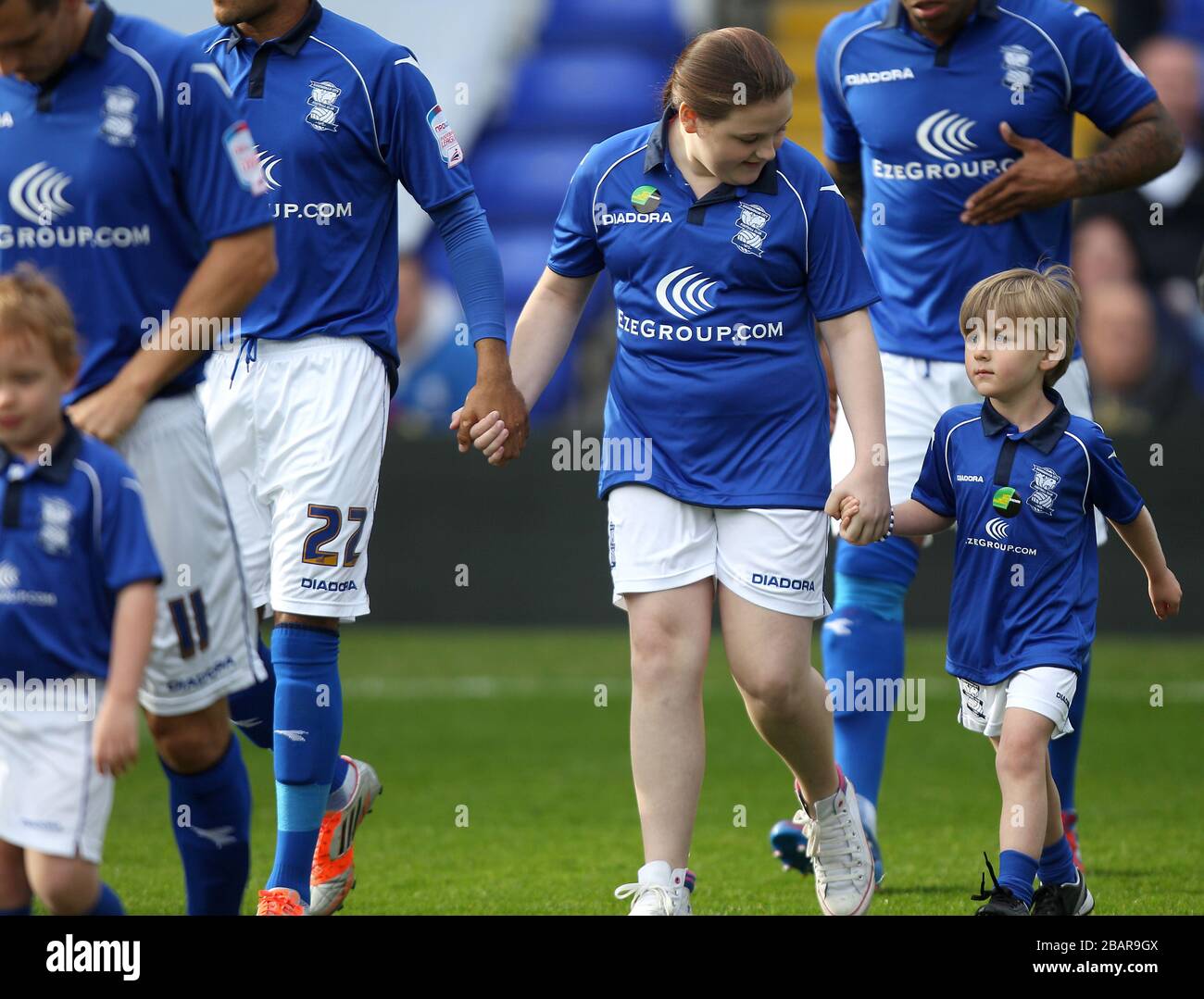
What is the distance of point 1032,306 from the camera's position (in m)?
4.74

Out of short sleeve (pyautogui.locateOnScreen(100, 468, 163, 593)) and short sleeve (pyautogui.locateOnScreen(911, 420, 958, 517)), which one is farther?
short sleeve (pyautogui.locateOnScreen(911, 420, 958, 517))

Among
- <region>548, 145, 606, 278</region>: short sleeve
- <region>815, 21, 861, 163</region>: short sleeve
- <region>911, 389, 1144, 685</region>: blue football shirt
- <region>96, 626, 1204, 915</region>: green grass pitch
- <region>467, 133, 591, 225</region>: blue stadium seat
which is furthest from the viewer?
<region>467, 133, 591, 225</region>: blue stadium seat

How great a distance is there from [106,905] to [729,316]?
204cm

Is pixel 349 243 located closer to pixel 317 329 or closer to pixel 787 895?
pixel 317 329

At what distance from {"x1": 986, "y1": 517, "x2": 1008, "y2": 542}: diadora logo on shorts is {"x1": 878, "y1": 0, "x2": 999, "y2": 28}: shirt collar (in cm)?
182

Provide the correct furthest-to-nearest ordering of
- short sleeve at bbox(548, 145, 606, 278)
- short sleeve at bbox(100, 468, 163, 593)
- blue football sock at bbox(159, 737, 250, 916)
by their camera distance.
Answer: short sleeve at bbox(548, 145, 606, 278), blue football sock at bbox(159, 737, 250, 916), short sleeve at bbox(100, 468, 163, 593)

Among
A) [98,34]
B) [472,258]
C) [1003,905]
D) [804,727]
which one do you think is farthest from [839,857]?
[98,34]

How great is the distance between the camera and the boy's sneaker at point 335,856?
5.10 metres

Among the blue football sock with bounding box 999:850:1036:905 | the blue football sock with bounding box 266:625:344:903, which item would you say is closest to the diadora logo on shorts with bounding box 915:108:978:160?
the blue football sock with bounding box 999:850:1036:905

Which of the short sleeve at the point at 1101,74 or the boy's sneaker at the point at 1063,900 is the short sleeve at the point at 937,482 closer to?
the boy's sneaker at the point at 1063,900

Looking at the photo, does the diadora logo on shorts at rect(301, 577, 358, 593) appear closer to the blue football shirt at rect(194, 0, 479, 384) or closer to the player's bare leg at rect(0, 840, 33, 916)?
the blue football shirt at rect(194, 0, 479, 384)

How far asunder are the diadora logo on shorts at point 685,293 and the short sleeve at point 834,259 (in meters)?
0.27

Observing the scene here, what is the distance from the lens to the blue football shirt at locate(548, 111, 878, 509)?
15.3 feet
